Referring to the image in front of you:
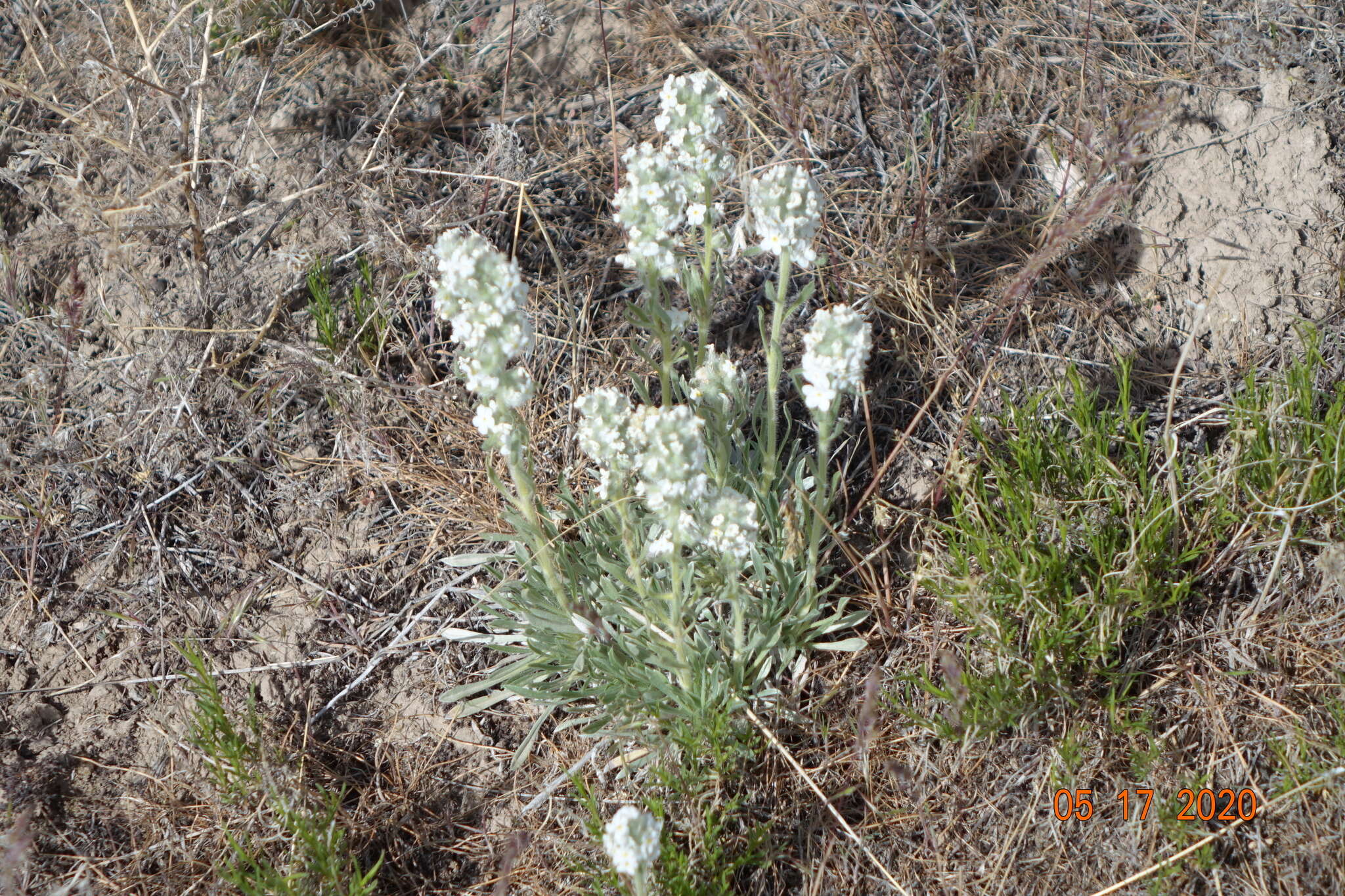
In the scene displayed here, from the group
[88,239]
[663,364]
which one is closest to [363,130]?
[88,239]

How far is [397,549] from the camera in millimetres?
3740

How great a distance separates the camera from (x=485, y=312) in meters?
2.28

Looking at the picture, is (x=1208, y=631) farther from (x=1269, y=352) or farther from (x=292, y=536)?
(x=292, y=536)

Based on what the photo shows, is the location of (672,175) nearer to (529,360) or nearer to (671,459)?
(671,459)

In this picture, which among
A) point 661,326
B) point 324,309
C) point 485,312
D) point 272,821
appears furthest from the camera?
point 324,309

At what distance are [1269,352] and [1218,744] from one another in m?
1.59

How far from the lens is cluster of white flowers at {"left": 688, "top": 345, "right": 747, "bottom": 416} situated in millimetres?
2945

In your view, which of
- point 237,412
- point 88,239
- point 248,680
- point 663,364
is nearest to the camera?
point 663,364

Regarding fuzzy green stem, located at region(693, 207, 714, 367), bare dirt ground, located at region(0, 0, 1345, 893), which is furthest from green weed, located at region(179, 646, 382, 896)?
fuzzy green stem, located at region(693, 207, 714, 367)

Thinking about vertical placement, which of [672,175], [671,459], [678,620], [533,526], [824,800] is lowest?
[824,800]

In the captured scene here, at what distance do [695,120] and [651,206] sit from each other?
1.06 feet

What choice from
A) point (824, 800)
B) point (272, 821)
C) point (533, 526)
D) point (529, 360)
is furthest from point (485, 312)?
point (272, 821)

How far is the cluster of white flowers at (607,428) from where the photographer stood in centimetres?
256

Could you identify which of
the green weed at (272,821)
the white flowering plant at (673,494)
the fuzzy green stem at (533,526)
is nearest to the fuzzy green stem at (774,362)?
the white flowering plant at (673,494)
